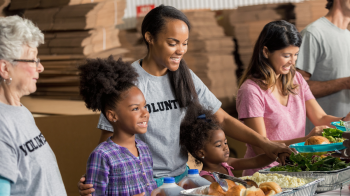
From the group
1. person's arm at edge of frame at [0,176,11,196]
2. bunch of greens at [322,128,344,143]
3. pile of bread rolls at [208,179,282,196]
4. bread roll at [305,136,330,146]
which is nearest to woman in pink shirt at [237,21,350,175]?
bunch of greens at [322,128,344,143]

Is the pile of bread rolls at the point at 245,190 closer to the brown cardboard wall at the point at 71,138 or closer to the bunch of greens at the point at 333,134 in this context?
the bunch of greens at the point at 333,134

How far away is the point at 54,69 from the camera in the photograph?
3033mm

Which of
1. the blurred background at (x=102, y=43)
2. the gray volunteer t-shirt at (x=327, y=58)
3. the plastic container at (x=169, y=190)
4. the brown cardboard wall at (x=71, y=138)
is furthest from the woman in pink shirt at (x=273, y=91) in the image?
the brown cardboard wall at (x=71, y=138)

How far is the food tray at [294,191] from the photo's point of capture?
3.67 feet

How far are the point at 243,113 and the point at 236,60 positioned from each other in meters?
1.39

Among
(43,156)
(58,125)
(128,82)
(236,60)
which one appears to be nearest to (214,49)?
(236,60)

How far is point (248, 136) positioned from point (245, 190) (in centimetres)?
74

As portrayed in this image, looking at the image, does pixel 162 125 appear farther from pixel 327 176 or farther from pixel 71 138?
pixel 71 138

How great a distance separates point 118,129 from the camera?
150 centimetres

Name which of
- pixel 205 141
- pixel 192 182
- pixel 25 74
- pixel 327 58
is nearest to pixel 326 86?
pixel 327 58

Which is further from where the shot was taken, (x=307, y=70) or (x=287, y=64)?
(x=307, y=70)

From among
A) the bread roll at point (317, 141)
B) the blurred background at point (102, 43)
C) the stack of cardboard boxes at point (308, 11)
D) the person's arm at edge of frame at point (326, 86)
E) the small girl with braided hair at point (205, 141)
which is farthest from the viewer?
the stack of cardboard boxes at point (308, 11)

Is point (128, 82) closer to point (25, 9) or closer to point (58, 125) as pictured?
point (58, 125)

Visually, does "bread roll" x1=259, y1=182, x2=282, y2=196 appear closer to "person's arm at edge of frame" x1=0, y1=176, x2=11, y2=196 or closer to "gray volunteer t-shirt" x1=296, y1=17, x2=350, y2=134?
"person's arm at edge of frame" x1=0, y1=176, x2=11, y2=196
